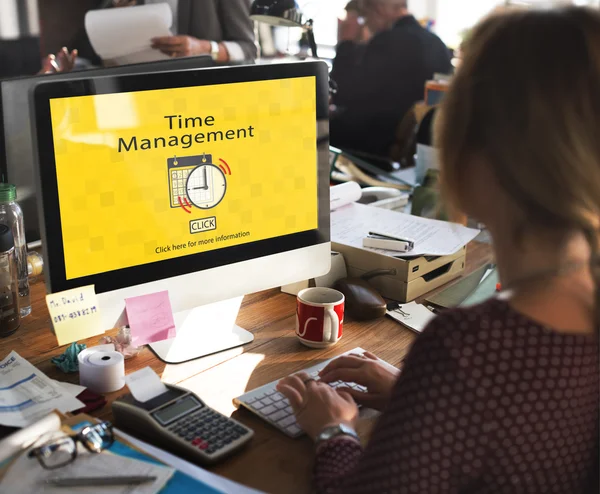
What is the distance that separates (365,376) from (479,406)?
0.39 m

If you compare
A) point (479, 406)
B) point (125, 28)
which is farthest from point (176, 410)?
point (125, 28)

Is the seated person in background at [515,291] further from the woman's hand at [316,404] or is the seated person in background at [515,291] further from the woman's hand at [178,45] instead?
the woman's hand at [178,45]

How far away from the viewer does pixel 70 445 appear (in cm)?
94

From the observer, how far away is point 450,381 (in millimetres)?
758

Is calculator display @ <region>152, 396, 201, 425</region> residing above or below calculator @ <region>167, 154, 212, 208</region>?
below

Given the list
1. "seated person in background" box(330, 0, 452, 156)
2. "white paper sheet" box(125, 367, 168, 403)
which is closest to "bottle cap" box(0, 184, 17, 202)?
"white paper sheet" box(125, 367, 168, 403)

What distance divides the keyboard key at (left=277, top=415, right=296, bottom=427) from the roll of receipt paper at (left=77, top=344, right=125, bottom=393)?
28cm

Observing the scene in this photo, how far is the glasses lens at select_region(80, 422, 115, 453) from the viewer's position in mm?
952

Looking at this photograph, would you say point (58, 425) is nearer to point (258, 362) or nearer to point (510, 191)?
point (258, 362)

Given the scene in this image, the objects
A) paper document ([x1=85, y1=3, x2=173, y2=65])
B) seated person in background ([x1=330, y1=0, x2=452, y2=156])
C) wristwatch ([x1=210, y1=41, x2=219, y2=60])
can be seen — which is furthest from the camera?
seated person in background ([x1=330, y1=0, x2=452, y2=156])

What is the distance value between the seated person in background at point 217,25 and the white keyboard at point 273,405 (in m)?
1.84

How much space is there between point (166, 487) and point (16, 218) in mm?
804

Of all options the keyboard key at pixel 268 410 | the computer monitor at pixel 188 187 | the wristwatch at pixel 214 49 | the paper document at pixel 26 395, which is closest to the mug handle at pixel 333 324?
the computer monitor at pixel 188 187

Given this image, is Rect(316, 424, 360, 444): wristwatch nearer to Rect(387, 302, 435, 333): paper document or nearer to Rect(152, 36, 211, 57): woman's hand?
Rect(387, 302, 435, 333): paper document
